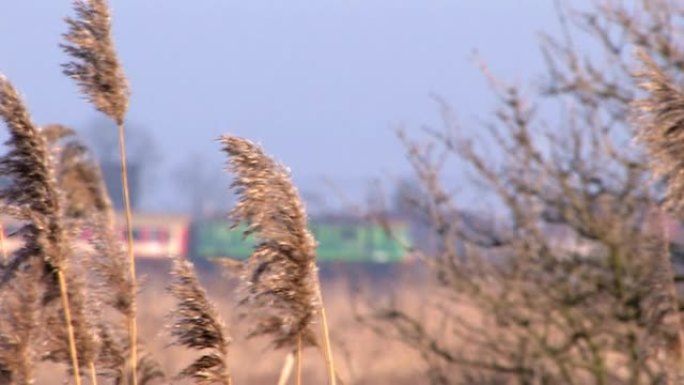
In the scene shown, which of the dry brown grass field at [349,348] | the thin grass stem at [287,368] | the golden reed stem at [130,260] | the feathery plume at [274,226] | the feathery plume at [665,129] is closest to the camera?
the feathery plume at [274,226]

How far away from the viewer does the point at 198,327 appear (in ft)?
13.4

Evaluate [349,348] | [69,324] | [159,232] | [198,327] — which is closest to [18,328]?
[69,324]

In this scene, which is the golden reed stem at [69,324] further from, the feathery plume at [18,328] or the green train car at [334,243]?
the green train car at [334,243]

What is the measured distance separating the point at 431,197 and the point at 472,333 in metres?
1.12

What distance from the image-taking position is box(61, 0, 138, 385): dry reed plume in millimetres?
4418

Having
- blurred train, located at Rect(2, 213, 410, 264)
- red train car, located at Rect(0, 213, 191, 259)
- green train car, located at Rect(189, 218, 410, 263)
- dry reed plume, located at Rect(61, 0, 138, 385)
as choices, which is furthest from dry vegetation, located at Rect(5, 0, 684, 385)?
red train car, located at Rect(0, 213, 191, 259)

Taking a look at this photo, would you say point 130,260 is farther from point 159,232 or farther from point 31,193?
point 159,232

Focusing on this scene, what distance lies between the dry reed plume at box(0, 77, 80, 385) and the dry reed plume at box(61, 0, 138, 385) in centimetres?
36

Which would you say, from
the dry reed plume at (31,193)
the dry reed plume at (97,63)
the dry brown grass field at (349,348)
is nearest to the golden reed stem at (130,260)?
the dry reed plume at (97,63)

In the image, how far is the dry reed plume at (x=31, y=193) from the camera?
4.08 m

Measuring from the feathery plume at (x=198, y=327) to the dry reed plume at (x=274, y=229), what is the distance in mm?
174

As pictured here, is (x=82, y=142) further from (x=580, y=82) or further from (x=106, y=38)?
(x=580, y=82)

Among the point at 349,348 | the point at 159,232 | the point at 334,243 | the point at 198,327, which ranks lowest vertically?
the point at 349,348

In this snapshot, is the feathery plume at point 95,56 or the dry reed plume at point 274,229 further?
the feathery plume at point 95,56
